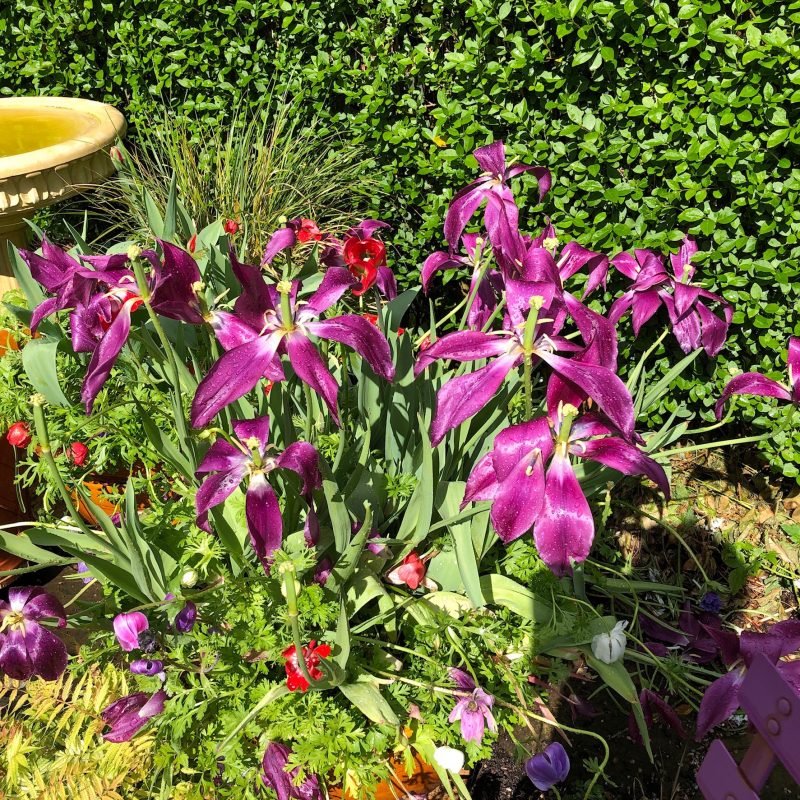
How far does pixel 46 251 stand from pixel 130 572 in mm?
680

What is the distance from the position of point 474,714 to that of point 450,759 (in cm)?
9

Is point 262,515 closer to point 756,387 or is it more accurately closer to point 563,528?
point 563,528

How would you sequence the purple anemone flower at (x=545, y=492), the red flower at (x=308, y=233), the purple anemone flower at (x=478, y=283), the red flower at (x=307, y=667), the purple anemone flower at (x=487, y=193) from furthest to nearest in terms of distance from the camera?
the red flower at (x=308, y=233) → the purple anemone flower at (x=478, y=283) → the purple anemone flower at (x=487, y=193) → the red flower at (x=307, y=667) → the purple anemone flower at (x=545, y=492)

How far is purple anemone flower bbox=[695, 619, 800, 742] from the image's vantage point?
3.88ft

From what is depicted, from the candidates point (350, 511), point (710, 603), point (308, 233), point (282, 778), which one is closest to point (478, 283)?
point (308, 233)

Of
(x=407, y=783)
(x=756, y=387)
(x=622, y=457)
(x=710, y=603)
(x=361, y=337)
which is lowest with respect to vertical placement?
(x=710, y=603)

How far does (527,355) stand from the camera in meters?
1.00

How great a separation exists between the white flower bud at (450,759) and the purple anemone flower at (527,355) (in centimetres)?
61

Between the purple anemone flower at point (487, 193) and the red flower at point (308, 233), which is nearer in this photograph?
the purple anemone flower at point (487, 193)

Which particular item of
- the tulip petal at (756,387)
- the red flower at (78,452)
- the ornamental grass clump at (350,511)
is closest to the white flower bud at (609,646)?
the ornamental grass clump at (350,511)

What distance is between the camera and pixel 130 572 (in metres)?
1.43

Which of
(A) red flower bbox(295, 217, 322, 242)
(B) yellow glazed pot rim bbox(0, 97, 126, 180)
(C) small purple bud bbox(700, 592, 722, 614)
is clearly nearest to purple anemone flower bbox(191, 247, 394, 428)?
(A) red flower bbox(295, 217, 322, 242)

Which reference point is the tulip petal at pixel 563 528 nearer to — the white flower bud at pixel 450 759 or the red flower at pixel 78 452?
the white flower bud at pixel 450 759

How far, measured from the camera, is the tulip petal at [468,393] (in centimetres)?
103
